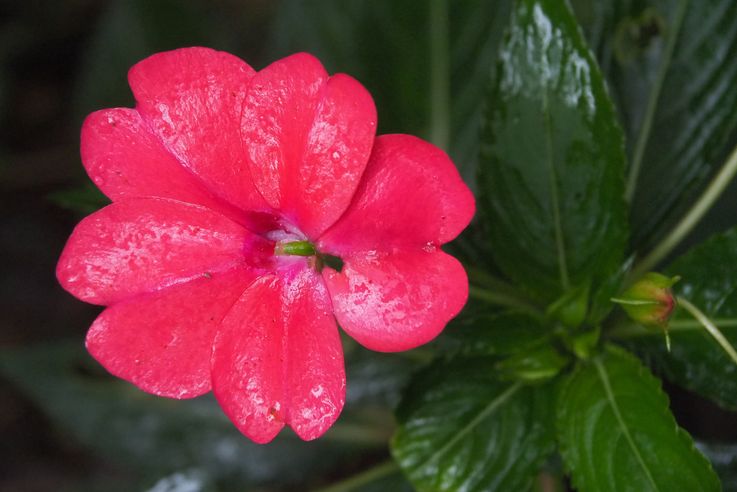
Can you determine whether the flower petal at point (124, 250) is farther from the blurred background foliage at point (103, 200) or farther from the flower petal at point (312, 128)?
the blurred background foliage at point (103, 200)

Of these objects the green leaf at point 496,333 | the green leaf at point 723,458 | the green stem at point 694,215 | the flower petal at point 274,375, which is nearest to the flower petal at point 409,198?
the flower petal at point 274,375

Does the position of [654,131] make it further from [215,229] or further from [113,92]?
[113,92]

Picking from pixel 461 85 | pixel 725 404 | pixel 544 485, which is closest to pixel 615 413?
pixel 725 404

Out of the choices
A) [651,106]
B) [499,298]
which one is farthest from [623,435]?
[651,106]

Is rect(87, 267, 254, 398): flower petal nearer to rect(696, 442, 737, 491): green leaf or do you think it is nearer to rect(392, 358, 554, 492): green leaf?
rect(392, 358, 554, 492): green leaf

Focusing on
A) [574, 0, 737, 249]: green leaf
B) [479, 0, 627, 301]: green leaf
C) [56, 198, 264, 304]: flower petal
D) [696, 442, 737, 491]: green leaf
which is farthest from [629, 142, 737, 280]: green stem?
[56, 198, 264, 304]: flower petal

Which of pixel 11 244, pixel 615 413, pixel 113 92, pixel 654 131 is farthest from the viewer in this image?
pixel 11 244
